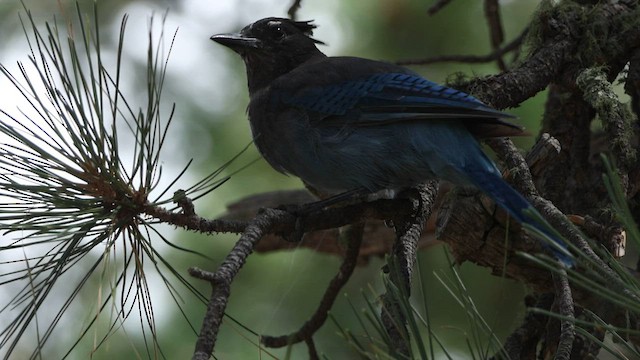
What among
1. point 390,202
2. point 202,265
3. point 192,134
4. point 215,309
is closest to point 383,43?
point 192,134

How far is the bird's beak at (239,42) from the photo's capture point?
374 cm

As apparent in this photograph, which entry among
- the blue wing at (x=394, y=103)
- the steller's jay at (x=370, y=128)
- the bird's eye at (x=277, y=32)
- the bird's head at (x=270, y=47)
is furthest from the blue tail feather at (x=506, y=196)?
the bird's eye at (x=277, y=32)

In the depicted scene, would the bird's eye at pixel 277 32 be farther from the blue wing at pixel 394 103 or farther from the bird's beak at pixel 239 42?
the blue wing at pixel 394 103

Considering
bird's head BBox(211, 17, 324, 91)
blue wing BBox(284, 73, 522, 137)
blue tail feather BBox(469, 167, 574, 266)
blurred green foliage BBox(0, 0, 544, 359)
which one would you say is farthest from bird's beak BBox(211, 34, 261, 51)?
blue tail feather BBox(469, 167, 574, 266)

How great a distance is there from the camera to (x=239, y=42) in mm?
3783

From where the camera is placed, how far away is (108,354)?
4246mm

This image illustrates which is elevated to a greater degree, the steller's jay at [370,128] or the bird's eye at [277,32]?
the bird's eye at [277,32]

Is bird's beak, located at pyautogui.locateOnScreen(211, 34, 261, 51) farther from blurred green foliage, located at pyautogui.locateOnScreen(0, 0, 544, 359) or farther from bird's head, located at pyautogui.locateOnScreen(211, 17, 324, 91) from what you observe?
blurred green foliage, located at pyautogui.locateOnScreen(0, 0, 544, 359)

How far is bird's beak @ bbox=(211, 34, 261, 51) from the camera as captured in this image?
12.3 feet

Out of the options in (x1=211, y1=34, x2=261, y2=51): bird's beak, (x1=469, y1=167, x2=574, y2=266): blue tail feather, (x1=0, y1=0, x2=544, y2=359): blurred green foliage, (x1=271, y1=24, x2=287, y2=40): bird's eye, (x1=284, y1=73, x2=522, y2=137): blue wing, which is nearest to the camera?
(x1=469, y1=167, x2=574, y2=266): blue tail feather

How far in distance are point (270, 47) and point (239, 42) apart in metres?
0.16

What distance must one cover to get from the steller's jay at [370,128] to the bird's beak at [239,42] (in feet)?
0.05

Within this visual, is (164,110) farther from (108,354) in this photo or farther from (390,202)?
(390,202)

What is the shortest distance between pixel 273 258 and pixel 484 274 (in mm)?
1087
